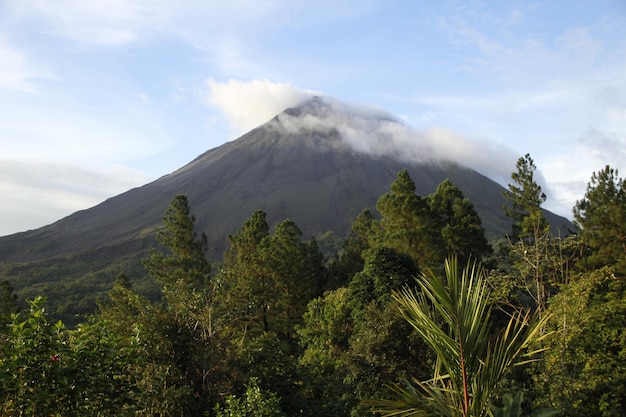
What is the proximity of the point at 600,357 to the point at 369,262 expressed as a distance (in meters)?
9.39

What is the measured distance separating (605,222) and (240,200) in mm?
122380

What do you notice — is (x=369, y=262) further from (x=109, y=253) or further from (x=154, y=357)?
(x=109, y=253)

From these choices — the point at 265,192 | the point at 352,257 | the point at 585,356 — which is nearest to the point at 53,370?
the point at 585,356

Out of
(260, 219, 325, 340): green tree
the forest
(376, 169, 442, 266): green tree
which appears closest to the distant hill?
(260, 219, 325, 340): green tree

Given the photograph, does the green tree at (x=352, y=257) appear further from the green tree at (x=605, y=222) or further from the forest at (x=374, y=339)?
the green tree at (x=605, y=222)

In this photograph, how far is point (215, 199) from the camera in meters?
137

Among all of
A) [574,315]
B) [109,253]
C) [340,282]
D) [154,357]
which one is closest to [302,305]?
[340,282]

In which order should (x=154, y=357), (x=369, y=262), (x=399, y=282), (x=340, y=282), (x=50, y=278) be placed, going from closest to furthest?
(x=154, y=357) < (x=399, y=282) < (x=369, y=262) < (x=340, y=282) < (x=50, y=278)

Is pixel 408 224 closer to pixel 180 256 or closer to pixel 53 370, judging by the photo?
pixel 180 256

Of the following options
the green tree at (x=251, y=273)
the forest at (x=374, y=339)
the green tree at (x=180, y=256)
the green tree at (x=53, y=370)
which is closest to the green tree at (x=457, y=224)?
the forest at (x=374, y=339)

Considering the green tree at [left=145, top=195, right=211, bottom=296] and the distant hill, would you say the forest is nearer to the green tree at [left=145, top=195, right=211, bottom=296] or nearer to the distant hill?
the green tree at [left=145, top=195, right=211, bottom=296]

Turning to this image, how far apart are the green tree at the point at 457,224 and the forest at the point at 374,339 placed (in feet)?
0.30

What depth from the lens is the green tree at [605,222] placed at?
62.1ft

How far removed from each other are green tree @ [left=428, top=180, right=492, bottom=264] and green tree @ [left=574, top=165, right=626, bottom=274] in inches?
214
